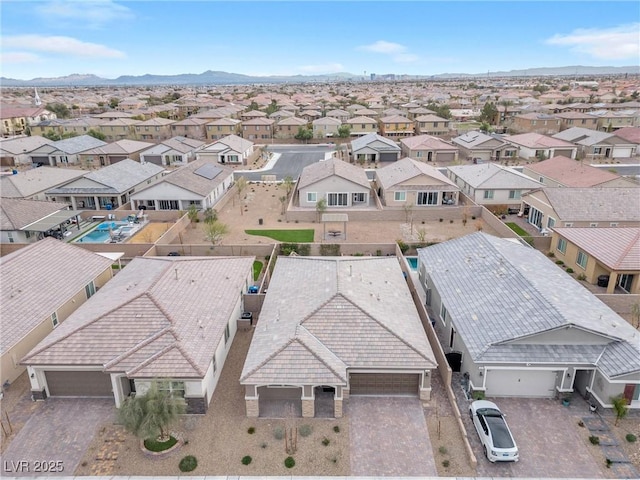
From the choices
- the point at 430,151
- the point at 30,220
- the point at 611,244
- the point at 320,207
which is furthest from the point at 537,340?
the point at 430,151

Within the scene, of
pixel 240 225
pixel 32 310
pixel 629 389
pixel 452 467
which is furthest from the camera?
pixel 240 225

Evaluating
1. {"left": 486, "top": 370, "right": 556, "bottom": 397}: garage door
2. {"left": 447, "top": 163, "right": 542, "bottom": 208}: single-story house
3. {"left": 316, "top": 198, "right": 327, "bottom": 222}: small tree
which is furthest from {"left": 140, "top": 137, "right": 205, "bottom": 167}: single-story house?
{"left": 486, "top": 370, "right": 556, "bottom": 397}: garage door

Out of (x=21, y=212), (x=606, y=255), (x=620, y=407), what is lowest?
(x=620, y=407)

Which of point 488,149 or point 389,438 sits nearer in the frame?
point 389,438

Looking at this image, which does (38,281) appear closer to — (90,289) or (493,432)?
(90,289)

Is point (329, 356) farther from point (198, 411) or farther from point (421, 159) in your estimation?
point (421, 159)

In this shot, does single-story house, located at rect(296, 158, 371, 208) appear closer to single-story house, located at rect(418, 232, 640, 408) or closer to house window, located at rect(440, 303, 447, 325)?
house window, located at rect(440, 303, 447, 325)

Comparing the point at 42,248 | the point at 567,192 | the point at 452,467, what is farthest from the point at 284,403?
the point at 567,192
